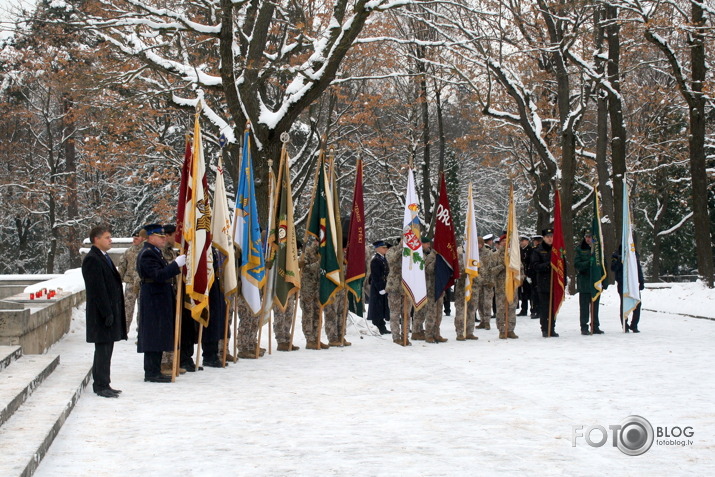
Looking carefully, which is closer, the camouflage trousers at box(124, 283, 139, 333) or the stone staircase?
the stone staircase

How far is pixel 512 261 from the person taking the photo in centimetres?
1588

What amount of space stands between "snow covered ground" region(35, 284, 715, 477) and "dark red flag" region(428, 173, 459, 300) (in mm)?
1757

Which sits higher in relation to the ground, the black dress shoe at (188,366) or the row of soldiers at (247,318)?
the row of soldiers at (247,318)

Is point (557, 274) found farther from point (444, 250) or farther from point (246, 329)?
point (246, 329)

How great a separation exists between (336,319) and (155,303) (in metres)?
4.96

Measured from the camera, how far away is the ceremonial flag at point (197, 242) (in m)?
10.5

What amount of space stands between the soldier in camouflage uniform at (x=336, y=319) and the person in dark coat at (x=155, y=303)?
4.52m

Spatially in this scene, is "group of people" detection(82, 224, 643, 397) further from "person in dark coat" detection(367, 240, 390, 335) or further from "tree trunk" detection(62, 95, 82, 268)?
"tree trunk" detection(62, 95, 82, 268)

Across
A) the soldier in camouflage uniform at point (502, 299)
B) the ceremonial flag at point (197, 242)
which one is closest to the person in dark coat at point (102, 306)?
the ceremonial flag at point (197, 242)

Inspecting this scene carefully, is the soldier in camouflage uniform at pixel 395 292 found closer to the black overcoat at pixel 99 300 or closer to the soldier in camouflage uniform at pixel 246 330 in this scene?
the soldier in camouflage uniform at pixel 246 330

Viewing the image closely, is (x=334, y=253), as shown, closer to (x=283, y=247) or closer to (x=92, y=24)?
(x=283, y=247)

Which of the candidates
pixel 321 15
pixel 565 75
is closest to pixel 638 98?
pixel 565 75

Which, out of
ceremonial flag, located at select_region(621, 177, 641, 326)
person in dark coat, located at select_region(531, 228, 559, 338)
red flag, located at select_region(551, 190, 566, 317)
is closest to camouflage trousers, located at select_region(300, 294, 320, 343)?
person in dark coat, located at select_region(531, 228, 559, 338)

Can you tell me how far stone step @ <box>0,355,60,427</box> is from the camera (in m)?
7.19
